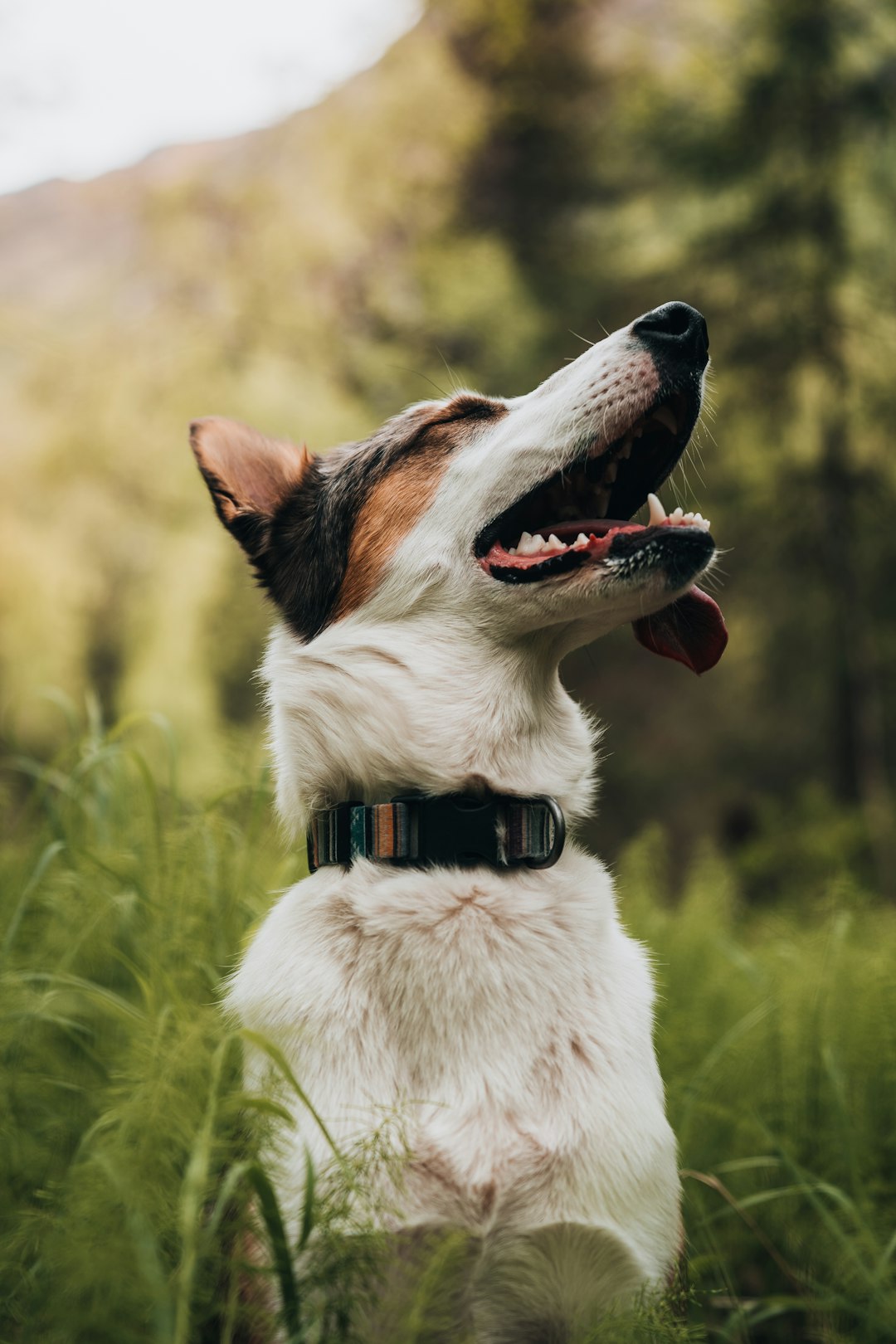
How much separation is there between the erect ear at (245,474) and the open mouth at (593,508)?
58 centimetres

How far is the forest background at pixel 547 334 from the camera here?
8250 millimetres

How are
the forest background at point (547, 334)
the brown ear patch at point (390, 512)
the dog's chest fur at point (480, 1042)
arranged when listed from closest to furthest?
the dog's chest fur at point (480, 1042) → the brown ear patch at point (390, 512) → the forest background at point (547, 334)

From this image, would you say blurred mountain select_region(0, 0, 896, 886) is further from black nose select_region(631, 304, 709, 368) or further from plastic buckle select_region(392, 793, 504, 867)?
plastic buckle select_region(392, 793, 504, 867)

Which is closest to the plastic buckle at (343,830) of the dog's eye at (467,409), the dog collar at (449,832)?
the dog collar at (449,832)

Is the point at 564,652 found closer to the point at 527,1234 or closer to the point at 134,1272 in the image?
the point at 527,1234

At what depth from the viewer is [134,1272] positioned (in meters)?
1.29

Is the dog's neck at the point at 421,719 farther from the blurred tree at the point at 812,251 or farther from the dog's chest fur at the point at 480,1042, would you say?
the blurred tree at the point at 812,251

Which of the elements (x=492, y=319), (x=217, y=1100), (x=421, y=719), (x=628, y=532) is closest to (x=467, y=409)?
(x=628, y=532)

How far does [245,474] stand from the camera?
2439 mm

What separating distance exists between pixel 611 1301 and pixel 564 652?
1.22 metres

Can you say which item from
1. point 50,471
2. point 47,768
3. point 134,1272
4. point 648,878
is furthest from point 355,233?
point 134,1272

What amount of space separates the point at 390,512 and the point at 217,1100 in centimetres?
131

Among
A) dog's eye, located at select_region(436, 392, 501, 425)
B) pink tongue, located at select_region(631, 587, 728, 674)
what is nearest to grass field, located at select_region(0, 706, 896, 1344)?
pink tongue, located at select_region(631, 587, 728, 674)

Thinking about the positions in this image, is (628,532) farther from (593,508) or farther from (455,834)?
(455,834)
